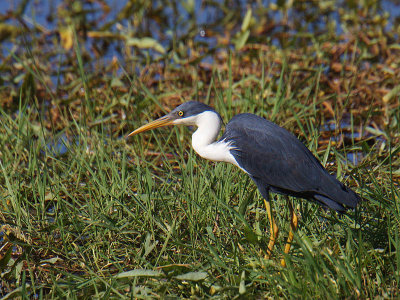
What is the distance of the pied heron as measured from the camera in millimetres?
3488

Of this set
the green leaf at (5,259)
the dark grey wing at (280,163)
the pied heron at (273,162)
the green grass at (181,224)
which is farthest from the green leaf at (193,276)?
the green leaf at (5,259)

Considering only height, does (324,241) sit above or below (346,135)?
above

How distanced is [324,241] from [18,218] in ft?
5.54

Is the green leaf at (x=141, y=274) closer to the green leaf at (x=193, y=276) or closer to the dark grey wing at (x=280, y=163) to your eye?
the green leaf at (x=193, y=276)

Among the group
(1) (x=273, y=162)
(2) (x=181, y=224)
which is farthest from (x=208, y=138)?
(2) (x=181, y=224)

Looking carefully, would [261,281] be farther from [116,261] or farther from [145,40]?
[145,40]

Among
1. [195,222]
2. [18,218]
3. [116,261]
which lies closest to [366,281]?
[195,222]

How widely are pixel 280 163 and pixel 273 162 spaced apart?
4 cm

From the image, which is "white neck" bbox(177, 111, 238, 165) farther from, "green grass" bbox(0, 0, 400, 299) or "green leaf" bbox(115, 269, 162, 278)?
"green leaf" bbox(115, 269, 162, 278)

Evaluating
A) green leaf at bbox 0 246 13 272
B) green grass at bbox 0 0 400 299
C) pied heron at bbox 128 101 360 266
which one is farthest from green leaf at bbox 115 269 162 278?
green leaf at bbox 0 246 13 272

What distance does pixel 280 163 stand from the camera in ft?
11.8

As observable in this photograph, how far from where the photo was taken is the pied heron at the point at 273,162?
349cm

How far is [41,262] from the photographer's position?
143 inches

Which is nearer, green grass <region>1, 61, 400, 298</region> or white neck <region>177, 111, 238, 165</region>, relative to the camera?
green grass <region>1, 61, 400, 298</region>
